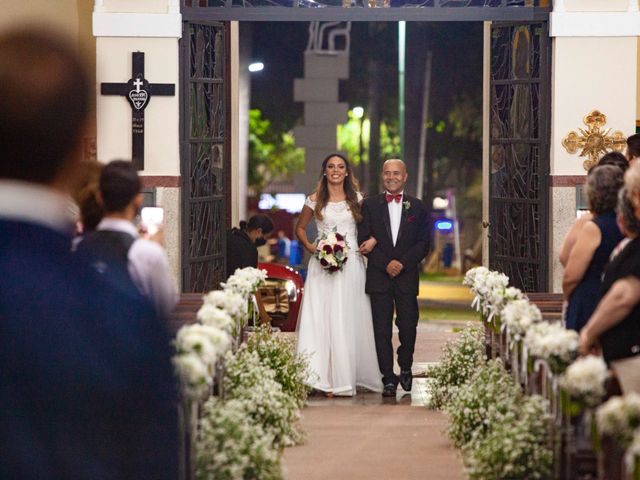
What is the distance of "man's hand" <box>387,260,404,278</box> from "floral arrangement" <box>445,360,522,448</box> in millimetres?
2319

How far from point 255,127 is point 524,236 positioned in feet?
131

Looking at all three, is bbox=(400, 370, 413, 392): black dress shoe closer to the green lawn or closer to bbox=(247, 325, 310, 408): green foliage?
bbox=(247, 325, 310, 408): green foliage

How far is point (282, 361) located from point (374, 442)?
1072 mm

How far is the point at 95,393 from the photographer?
2.30 metres

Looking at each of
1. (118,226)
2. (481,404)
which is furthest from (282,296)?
(118,226)

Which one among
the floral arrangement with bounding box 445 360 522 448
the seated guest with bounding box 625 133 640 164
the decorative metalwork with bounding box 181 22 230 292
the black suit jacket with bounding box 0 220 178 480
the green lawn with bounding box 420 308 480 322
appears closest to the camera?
the black suit jacket with bounding box 0 220 178 480

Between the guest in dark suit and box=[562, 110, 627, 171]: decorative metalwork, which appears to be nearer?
the guest in dark suit

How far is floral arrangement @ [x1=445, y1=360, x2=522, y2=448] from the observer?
7.89 m

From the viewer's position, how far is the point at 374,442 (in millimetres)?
9398

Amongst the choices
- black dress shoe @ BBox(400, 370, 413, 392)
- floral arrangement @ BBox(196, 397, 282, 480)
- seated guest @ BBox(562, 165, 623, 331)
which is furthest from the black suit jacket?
black dress shoe @ BBox(400, 370, 413, 392)

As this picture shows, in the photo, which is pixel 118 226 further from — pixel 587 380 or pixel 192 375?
pixel 587 380

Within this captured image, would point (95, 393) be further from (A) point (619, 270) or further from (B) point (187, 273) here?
(B) point (187, 273)

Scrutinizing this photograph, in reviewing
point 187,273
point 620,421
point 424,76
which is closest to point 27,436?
point 620,421

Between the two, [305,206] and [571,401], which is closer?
[571,401]
